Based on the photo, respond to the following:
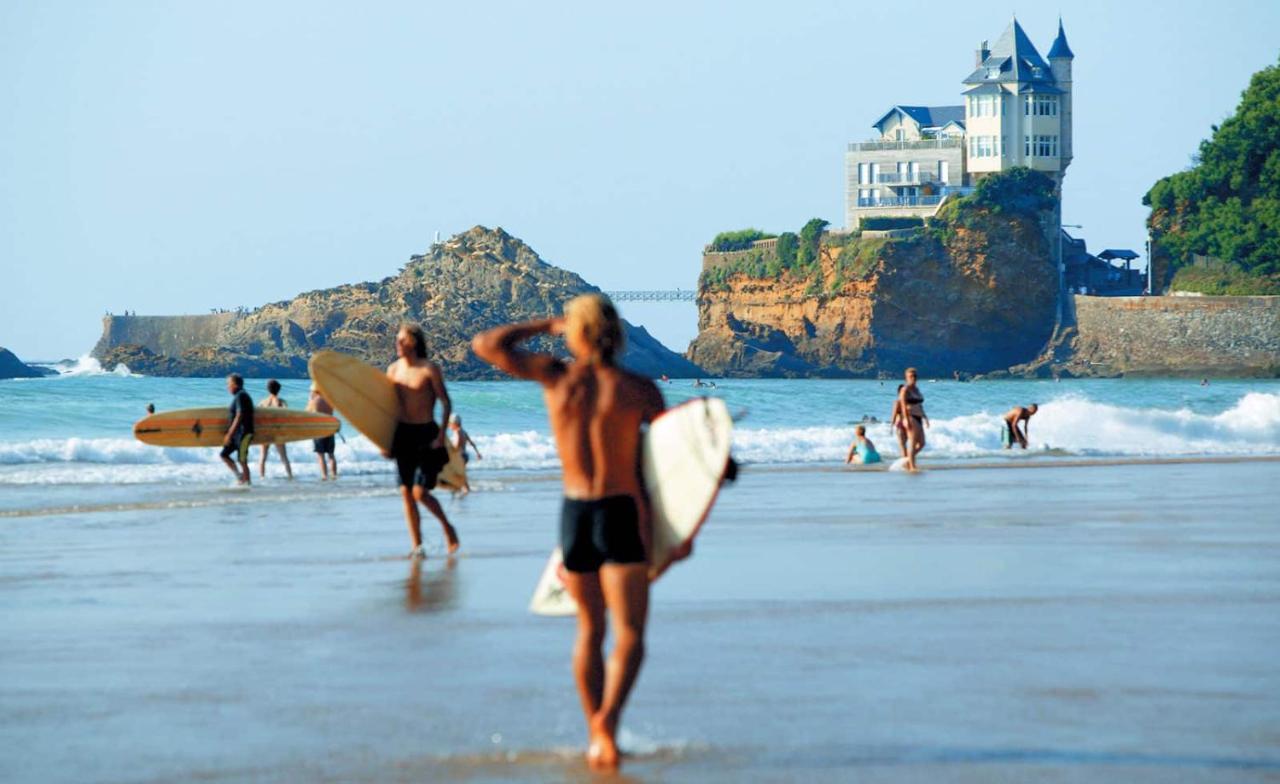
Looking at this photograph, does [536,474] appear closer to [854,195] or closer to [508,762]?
[508,762]

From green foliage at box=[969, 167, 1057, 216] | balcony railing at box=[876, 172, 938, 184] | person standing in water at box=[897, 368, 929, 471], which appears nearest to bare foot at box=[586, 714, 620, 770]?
person standing in water at box=[897, 368, 929, 471]

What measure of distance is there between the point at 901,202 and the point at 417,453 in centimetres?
10459

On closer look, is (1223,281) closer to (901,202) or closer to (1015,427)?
(901,202)

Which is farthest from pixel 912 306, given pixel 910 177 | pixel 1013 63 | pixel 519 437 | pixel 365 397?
pixel 365 397

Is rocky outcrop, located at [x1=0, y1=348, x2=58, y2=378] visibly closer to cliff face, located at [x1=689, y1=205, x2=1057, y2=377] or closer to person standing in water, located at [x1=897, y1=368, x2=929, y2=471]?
cliff face, located at [x1=689, y1=205, x2=1057, y2=377]

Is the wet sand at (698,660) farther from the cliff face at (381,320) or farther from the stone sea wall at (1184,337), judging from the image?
the cliff face at (381,320)

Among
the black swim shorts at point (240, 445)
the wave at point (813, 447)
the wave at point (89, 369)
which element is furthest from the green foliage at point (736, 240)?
the black swim shorts at point (240, 445)

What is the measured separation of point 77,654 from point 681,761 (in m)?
3.19

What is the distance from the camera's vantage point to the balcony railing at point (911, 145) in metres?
111

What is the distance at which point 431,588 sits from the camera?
31.3ft

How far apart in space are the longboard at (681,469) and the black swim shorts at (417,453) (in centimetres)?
551

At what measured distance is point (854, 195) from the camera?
114938mm

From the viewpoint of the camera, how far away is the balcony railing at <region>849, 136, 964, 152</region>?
111 m

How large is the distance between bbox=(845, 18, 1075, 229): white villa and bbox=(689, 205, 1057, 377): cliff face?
3.32m
